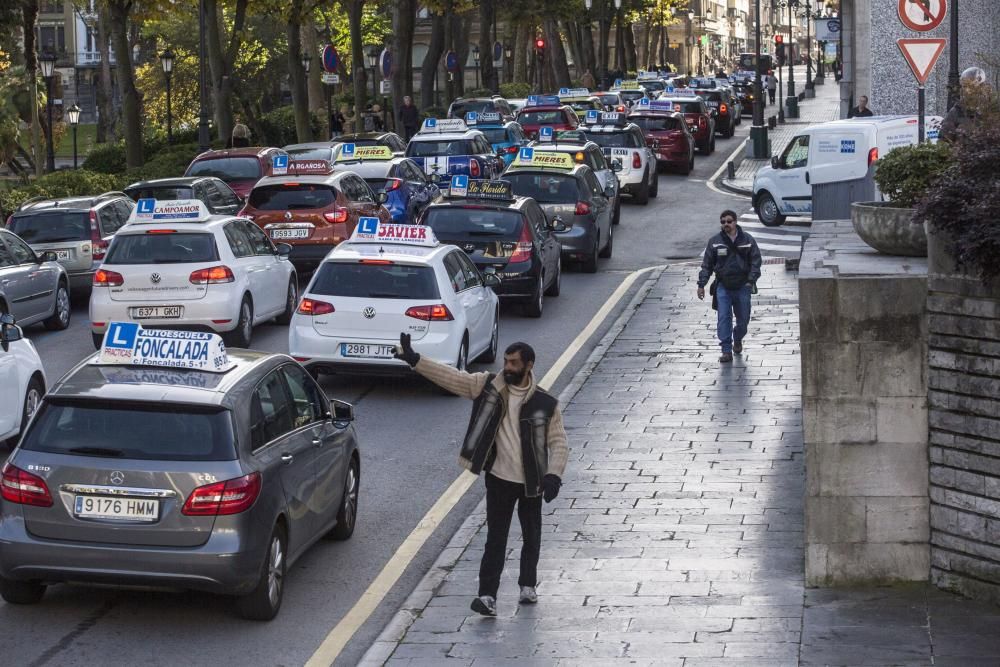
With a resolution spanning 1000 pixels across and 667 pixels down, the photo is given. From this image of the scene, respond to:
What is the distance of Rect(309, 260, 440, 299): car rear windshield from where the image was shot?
1675 cm

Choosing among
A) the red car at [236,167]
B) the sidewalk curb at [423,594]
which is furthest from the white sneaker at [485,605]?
the red car at [236,167]

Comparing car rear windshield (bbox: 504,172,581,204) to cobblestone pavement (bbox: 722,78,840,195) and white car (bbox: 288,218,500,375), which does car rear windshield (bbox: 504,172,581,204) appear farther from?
white car (bbox: 288,218,500,375)

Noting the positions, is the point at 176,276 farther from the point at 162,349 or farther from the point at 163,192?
→ the point at 162,349

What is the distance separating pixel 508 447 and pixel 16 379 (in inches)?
241

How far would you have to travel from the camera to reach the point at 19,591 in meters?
9.83

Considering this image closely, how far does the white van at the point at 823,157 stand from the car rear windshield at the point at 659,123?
11.9 metres

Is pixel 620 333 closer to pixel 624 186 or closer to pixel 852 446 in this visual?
pixel 852 446

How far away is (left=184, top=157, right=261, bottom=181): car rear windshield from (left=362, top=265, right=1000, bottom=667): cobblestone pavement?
16238mm

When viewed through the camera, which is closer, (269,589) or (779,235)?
(269,589)

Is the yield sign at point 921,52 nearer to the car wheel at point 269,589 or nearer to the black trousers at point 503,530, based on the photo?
the black trousers at point 503,530

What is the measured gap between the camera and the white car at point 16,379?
14023 mm

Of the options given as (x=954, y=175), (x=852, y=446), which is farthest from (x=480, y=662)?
(x=954, y=175)

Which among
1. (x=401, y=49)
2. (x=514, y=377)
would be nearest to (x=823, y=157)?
(x=514, y=377)

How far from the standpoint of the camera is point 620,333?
820 inches
